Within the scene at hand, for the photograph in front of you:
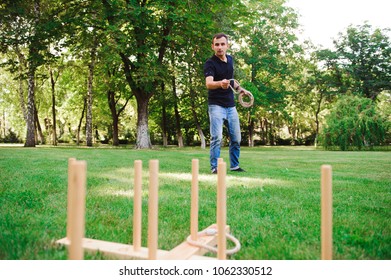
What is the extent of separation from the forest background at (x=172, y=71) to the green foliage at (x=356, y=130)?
0.08 m

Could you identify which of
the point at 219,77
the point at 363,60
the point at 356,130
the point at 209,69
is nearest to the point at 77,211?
the point at 209,69

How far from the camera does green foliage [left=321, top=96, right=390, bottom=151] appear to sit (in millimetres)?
23688

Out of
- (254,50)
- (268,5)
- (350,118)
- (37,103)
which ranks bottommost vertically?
(350,118)

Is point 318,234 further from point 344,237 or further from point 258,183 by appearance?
point 258,183

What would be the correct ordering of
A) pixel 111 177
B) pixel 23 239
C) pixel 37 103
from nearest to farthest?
pixel 23 239, pixel 111 177, pixel 37 103

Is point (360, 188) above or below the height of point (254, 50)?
below

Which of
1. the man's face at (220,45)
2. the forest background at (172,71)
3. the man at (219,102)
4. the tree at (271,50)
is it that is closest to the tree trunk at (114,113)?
the forest background at (172,71)

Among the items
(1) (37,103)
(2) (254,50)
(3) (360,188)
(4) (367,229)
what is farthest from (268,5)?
(4) (367,229)

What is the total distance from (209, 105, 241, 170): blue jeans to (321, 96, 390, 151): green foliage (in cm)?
1969

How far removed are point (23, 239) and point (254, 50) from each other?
31.1m

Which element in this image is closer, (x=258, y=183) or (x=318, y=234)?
(x=318, y=234)

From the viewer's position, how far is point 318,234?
2703mm

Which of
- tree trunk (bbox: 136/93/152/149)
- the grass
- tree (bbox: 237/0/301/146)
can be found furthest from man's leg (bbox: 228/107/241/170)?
tree (bbox: 237/0/301/146)

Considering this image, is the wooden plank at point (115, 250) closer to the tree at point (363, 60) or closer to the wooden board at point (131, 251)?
the wooden board at point (131, 251)
